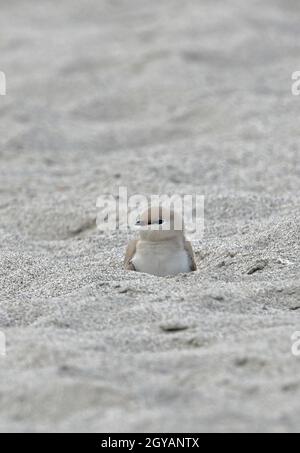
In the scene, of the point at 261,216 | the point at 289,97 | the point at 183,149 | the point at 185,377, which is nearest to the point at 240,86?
the point at 289,97

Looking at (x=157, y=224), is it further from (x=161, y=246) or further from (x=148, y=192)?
(x=148, y=192)

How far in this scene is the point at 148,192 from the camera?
5.73m

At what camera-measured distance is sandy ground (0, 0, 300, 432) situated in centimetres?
278

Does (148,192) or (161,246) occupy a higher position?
(148,192)

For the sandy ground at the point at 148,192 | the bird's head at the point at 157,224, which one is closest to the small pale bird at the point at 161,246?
the bird's head at the point at 157,224

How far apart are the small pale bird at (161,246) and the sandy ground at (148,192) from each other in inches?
5.5

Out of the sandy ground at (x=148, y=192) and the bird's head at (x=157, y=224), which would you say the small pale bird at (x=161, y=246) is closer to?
the bird's head at (x=157, y=224)

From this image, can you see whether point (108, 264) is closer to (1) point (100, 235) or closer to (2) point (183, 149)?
(1) point (100, 235)

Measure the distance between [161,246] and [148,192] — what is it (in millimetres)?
1684

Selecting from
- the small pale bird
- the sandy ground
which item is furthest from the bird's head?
the sandy ground

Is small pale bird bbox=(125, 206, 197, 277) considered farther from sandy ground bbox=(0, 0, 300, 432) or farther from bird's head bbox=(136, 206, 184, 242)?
sandy ground bbox=(0, 0, 300, 432)

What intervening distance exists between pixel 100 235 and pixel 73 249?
9.2 inches

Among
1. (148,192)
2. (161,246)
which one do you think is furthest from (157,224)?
(148,192)

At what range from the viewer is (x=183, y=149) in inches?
271
